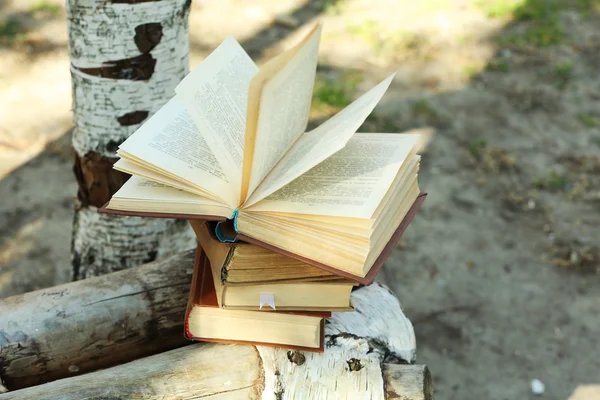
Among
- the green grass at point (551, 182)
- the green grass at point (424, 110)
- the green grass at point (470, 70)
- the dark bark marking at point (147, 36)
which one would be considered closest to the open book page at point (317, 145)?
the dark bark marking at point (147, 36)

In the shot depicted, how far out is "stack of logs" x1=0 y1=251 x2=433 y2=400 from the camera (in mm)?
1261

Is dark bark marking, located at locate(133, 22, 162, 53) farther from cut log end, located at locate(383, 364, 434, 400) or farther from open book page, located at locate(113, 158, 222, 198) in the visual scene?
cut log end, located at locate(383, 364, 434, 400)

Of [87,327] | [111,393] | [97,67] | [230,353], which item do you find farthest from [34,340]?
[97,67]

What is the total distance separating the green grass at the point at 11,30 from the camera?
451 cm

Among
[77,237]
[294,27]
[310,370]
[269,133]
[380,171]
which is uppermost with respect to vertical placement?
[269,133]

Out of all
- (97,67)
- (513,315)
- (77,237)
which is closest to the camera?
(97,67)

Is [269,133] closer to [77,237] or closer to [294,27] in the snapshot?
[77,237]

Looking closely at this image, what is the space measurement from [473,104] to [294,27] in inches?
62.7

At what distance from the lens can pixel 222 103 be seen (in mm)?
1371

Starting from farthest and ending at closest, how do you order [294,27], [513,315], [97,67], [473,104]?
[294,27] < [473,104] < [513,315] < [97,67]

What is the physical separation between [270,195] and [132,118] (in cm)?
81

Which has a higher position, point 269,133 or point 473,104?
point 269,133

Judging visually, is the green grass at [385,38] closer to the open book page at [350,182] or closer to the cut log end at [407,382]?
the open book page at [350,182]

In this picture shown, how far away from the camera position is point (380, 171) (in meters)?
1.32
